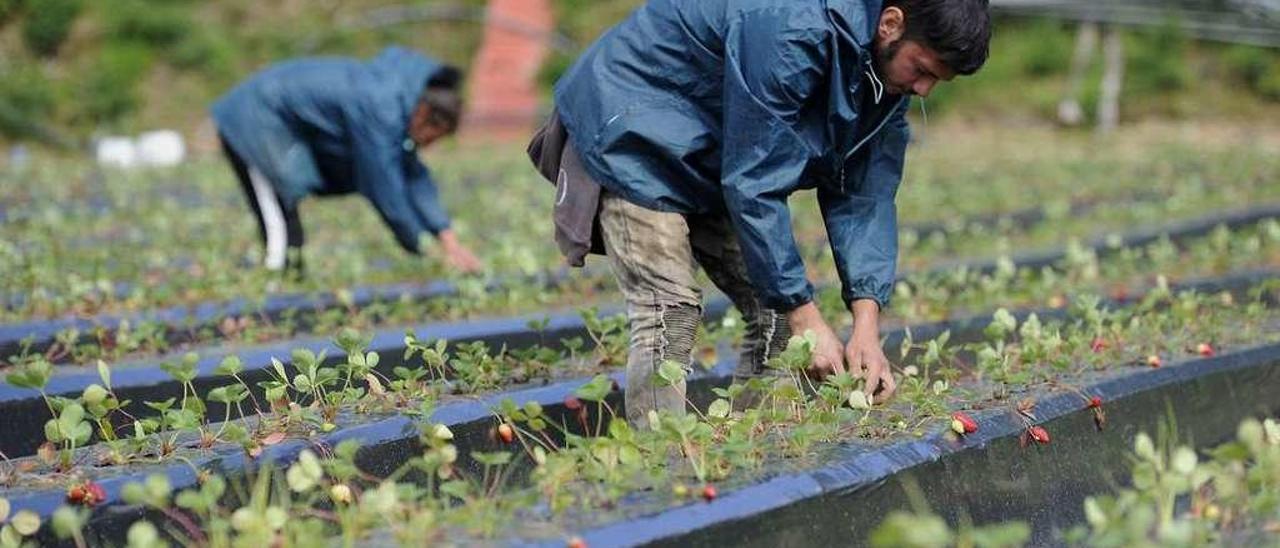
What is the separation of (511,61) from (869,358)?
1776 cm

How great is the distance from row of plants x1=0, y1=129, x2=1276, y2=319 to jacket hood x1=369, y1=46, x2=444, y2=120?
71 cm

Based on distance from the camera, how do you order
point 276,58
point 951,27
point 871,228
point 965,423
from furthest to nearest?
point 276,58 → point 871,228 → point 965,423 → point 951,27

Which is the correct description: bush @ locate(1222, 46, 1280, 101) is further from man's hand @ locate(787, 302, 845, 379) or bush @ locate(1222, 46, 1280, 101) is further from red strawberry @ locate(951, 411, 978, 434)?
man's hand @ locate(787, 302, 845, 379)

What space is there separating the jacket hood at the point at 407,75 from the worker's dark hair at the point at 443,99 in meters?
0.03

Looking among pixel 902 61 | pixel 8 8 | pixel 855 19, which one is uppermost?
pixel 855 19

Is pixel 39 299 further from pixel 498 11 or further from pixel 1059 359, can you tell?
pixel 498 11

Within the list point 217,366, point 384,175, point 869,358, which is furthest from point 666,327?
point 384,175

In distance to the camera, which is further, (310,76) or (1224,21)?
(1224,21)

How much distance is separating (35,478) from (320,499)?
0.57m

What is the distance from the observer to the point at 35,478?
3316 mm

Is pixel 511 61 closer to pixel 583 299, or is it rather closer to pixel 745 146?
pixel 583 299

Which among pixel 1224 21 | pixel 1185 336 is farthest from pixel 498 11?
pixel 1185 336

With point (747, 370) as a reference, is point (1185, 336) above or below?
below

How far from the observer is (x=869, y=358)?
3674mm
